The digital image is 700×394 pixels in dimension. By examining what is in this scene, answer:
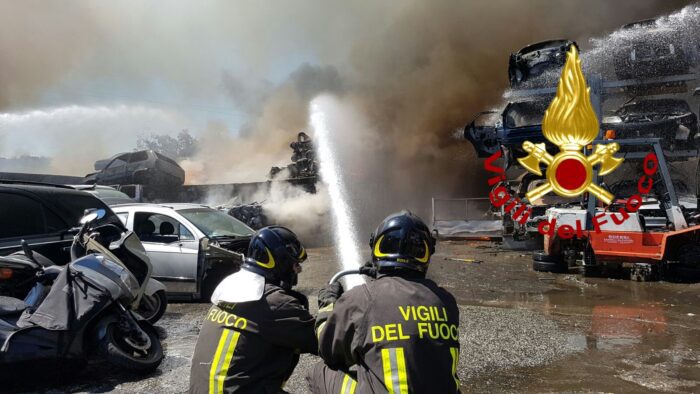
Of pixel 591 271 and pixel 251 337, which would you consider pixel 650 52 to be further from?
pixel 251 337

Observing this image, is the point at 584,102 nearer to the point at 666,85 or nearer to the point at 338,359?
the point at 666,85

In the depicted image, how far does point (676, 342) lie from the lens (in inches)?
197

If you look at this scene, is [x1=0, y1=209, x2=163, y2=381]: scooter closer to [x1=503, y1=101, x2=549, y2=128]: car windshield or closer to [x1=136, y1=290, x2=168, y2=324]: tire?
[x1=136, y1=290, x2=168, y2=324]: tire

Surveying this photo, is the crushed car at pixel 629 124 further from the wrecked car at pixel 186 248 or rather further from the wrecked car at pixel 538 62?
the wrecked car at pixel 186 248

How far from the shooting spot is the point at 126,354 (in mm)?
3955

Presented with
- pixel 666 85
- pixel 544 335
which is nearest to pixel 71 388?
pixel 544 335

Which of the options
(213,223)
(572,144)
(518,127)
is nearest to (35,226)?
(213,223)

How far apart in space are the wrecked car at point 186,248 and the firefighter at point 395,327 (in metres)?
4.84

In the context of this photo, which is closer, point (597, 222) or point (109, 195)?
point (597, 222)

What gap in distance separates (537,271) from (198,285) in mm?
6233

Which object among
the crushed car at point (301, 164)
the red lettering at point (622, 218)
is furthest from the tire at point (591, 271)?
the crushed car at point (301, 164)

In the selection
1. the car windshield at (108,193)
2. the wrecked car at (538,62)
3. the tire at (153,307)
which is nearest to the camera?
the tire at (153,307)

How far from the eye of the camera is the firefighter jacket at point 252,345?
211cm

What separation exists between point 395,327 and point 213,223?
620cm
